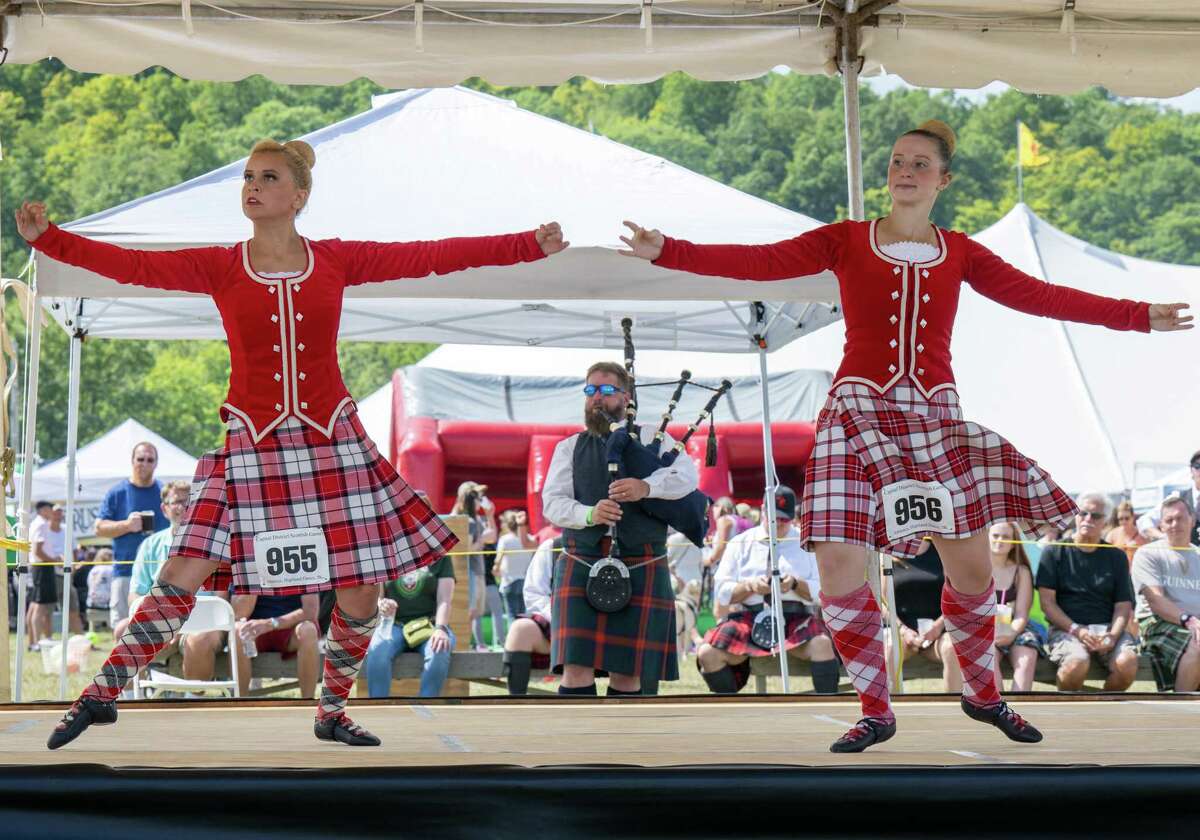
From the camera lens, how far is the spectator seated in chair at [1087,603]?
725 cm

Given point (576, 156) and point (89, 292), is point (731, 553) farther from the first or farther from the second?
point (89, 292)

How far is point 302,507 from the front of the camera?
3.65 m

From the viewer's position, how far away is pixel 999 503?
3.70 metres

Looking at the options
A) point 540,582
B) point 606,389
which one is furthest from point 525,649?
point 606,389

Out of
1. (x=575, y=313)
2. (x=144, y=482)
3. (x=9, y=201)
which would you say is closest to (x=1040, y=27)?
(x=575, y=313)

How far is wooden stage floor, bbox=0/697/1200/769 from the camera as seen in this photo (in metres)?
3.06

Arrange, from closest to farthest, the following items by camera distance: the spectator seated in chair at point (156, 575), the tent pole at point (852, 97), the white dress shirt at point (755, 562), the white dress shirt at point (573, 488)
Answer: the tent pole at point (852, 97) → the white dress shirt at point (573, 488) → the spectator seated in chair at point (156, 575) → the white dress shirt at point (755, 562)

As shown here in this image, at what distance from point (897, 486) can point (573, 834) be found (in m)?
1.33

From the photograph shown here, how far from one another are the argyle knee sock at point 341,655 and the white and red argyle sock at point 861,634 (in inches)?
45.1

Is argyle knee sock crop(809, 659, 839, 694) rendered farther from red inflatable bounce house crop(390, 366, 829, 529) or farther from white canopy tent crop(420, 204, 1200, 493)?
white canopy tent crop(420, 204, 1200, 493)

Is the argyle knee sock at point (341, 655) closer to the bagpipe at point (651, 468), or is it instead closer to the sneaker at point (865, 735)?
the sneaker at point (865, 735)

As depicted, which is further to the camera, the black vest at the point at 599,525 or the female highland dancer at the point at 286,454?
the black vest at the point at 599,525

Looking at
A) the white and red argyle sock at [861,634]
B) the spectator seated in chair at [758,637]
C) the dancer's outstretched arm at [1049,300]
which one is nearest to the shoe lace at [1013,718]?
the white and red argyle sock at [861,634]

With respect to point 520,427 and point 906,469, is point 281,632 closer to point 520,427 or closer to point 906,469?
point 906,469
